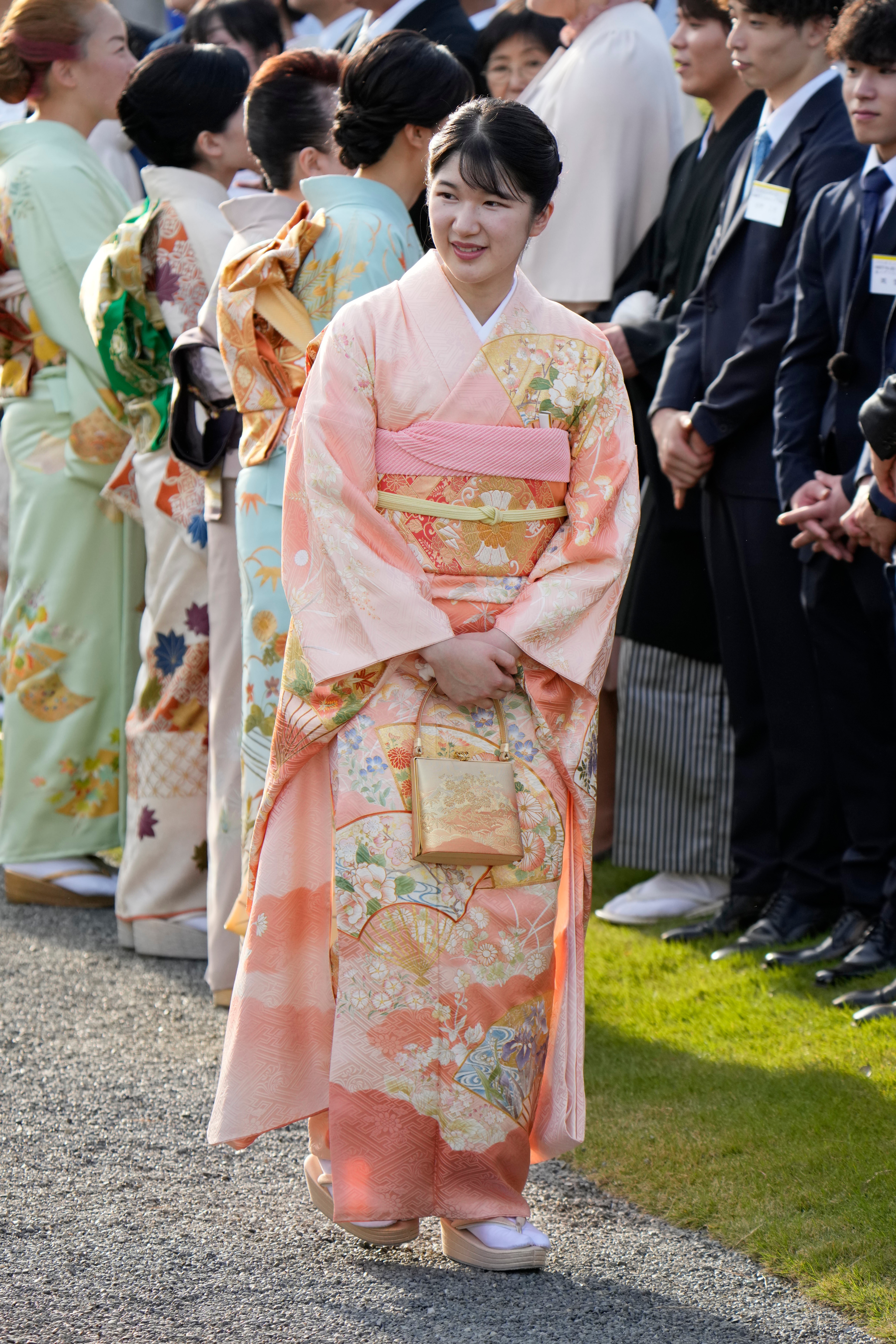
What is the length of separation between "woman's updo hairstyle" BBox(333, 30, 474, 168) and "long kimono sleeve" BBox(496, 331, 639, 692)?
93cm

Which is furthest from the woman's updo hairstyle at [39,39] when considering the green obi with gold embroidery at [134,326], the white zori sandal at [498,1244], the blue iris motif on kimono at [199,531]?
the white zori sandal at [498,1244]

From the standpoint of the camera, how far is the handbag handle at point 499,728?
8.91 feet

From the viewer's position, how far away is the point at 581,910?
9.27ft

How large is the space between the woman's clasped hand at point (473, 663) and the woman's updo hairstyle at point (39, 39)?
3174mm

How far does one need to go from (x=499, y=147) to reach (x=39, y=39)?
285 cm

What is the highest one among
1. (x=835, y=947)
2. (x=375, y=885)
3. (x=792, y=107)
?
(x=792, y=107)

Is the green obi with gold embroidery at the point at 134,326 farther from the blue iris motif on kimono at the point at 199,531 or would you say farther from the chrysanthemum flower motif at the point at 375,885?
the chrysanthemum flower motif at the point at 375,885

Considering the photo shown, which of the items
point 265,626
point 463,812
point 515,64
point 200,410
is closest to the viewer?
point 463,812

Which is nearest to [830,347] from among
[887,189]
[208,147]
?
[887,189]

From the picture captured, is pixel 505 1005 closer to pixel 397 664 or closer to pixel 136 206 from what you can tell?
pixel 397 664

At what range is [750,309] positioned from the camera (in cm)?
430

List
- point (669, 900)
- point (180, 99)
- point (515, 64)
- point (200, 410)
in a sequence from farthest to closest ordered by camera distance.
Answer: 1. point (515, 64)
2. point (669, 900)
3. point (180, 99)
4. point (200, 410)

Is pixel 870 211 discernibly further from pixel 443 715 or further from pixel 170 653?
pixel 170 653

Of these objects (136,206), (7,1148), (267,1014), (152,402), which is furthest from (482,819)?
(136,206)
